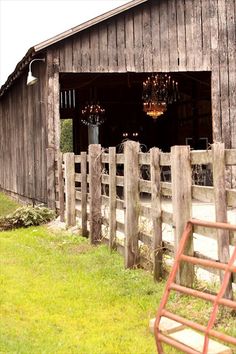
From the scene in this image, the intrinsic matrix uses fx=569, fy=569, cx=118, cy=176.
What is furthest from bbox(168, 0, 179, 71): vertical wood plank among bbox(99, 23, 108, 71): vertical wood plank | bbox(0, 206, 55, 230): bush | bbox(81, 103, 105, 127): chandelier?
bbox(81, 103, 105, 127): chandelier

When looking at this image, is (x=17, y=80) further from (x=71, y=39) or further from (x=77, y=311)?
(x=77, y=311)

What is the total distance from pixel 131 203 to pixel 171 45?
8162 millimetres

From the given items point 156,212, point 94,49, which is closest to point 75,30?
point 94,49

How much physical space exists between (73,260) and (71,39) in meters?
7.45

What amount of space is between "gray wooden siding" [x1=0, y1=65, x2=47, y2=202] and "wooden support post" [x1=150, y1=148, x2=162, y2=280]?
7883 mm

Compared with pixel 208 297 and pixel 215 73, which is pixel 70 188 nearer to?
pixel 215 73

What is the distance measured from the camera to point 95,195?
9.52 meters

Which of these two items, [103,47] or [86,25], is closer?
[86,25]

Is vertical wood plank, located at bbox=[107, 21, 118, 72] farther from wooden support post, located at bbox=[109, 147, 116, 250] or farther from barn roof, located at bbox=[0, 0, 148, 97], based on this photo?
wooden support post, located at bbox=[109, 147, 116, 250]

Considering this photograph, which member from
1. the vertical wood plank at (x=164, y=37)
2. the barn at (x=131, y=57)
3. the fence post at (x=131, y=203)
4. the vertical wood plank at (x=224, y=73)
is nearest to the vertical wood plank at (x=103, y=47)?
the barn at (x=131, y=57)

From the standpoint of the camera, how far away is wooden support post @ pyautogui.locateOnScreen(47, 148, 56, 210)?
1342 centimetres

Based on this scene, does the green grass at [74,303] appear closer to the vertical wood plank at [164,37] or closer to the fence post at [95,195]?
the fence post at [95,195]

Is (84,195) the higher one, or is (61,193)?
(84,195)

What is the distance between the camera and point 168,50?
14672mm
